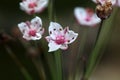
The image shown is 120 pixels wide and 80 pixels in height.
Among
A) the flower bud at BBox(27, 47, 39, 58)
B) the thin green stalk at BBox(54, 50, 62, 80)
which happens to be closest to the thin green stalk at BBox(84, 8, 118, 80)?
the thin green stalk at BBox(54, 50, 62, 80)

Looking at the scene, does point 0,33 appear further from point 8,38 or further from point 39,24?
point 39,24

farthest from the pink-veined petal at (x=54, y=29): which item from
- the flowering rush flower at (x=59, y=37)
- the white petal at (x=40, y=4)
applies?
the white petal at (x=40, y=4)

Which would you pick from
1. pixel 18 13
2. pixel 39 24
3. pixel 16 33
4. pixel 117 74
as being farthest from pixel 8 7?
pixel 39 24

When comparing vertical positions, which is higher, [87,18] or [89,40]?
[87,18]

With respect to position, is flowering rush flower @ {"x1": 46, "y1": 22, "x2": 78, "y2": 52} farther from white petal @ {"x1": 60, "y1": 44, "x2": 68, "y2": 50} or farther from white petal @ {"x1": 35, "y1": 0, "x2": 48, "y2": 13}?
white petal @ {"x1": 35, "y1": 0, "x2": 48, "y2": 13}

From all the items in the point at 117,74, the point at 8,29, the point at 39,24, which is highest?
the point at 39,24

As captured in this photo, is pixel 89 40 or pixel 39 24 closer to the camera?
pixel 39 24

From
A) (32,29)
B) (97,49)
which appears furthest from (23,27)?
(97,49)
